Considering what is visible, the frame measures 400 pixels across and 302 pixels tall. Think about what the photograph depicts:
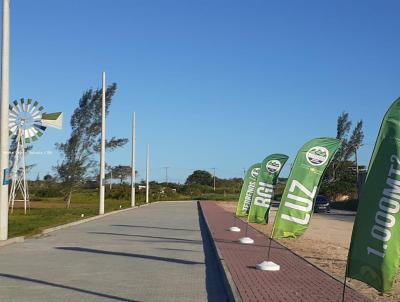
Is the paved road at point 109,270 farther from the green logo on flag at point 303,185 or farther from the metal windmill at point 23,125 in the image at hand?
the metal windmill at point 23,125

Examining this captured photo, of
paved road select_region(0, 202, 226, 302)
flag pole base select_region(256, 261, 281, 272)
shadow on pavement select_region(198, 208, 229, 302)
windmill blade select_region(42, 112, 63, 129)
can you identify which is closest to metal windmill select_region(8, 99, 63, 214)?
windmill blade select_region(42, 112, 63, 129)

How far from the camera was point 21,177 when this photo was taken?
36.1 metres

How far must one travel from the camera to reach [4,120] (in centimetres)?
1661

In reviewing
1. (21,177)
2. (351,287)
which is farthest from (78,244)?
(21,177)

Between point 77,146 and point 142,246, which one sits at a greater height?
point 77,146

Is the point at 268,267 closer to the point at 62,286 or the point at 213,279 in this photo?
the point at 213,279

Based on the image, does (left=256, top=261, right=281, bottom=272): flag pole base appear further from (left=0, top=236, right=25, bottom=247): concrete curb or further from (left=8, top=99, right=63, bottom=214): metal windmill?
(left=8, top=99, right=63, bottom=214): metal windmill

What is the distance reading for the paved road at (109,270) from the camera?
9106mm

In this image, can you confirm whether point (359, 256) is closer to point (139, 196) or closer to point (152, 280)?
point (152, 280)

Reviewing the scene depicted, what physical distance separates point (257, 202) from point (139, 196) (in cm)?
6275

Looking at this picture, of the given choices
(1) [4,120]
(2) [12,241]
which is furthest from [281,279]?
(1) [4,120]

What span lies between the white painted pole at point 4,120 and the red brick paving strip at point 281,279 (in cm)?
640

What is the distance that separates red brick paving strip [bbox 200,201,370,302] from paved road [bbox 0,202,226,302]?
Answer: 47 cm

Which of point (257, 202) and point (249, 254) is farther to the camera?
point (257, 202)
